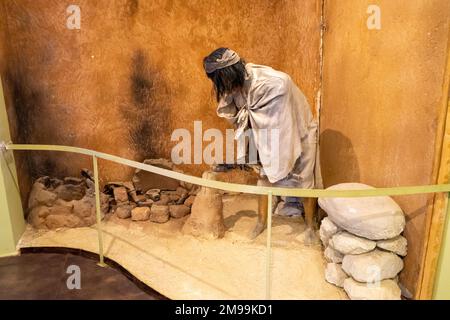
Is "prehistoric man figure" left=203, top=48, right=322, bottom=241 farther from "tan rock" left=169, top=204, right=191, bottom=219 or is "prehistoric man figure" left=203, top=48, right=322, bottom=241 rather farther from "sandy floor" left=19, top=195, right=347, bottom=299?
"tan rock" left=169, top=204, right=191, bottom=219

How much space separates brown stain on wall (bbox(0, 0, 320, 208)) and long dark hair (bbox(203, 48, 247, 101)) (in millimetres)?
1304

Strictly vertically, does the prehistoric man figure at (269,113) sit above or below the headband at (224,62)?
below

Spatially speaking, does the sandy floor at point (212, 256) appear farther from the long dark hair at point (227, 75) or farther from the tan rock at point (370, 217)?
the long dark hair at point (227, 75)

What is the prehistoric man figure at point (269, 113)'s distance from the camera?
10.5 feet

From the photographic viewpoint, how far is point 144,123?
451cm

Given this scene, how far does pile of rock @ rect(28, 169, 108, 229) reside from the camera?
400cm

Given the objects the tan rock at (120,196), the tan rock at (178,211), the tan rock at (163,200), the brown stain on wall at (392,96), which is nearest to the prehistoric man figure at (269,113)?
the brown stain on wall at (392,96)

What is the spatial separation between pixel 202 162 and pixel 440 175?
2843mm

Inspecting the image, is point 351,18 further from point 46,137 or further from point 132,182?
point 46,137

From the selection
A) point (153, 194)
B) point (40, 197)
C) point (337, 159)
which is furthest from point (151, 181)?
point (337, 159)

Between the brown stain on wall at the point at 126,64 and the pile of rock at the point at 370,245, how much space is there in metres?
1.90

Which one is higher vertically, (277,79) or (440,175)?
(277,79)

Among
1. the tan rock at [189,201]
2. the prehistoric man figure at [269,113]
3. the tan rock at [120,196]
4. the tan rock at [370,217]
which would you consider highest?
the prehistoric man figure at [269,113]
